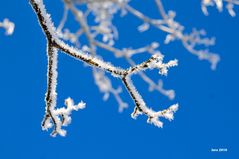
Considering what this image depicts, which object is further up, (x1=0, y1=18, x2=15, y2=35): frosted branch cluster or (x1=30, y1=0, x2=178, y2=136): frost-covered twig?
(x1=0, y1=18, x2=15, y2=35): frosted branch cluster

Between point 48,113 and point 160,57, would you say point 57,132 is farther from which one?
point 160,57

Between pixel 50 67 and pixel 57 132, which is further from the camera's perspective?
pixel 57 132

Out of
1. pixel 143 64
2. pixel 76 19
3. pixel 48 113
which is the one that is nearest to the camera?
pixel 143 64

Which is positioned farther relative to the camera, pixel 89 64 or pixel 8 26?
pixel 8 26

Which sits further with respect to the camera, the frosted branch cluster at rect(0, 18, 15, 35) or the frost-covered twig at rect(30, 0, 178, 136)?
the frosted branch cluster at rect(0, 18, 15, 35)

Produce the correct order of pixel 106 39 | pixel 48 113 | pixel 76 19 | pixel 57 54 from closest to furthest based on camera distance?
1. pixel 57 54
2. pixel 48 113
3. pixel 76 19
4. pixel 106 39

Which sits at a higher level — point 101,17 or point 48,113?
point 101,17

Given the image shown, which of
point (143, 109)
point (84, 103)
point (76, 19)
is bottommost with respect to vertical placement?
point (143, 109)

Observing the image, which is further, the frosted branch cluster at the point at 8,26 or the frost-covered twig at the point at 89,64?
the frosted branch cluster at the point at 8,26

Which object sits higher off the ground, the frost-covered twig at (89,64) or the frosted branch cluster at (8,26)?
the frosted branch cluster at (8,26)

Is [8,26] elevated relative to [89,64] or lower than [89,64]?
elevated

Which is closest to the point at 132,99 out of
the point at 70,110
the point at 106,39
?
the point at 70,110
